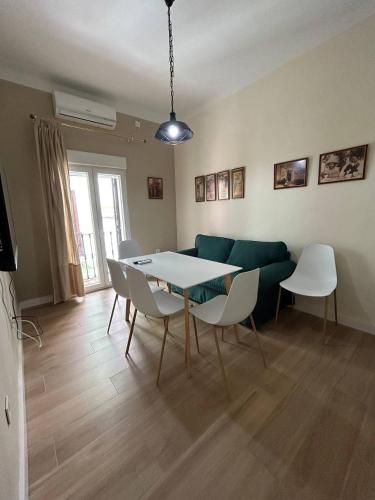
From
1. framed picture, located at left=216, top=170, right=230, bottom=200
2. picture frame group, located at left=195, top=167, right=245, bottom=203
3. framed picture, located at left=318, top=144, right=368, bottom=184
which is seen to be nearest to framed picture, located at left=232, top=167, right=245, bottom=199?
picture frame group, located at left=195, top=167, right=245, bottom=203

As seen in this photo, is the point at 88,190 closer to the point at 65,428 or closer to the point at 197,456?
the point at 65,428

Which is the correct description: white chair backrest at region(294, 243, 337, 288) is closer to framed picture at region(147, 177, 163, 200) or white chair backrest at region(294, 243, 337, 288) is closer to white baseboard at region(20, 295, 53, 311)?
framed picture at region(147, 177, 163, 200)

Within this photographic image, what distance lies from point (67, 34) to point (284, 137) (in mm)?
2426

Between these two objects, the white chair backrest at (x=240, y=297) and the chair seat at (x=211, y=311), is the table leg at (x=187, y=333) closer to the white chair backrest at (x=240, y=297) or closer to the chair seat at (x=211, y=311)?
the chair seat at (x=211, y=311)

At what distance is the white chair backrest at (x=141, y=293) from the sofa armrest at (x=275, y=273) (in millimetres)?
1149

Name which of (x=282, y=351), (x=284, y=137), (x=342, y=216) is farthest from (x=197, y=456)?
(x=284, y=137)

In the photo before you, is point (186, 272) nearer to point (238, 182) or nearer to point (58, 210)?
point (238, 182)

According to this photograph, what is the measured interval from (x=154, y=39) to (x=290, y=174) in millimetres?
1966

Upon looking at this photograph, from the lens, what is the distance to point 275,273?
90.1 inches

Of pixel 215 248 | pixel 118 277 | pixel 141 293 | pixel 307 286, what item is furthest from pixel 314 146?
pixel 118 277

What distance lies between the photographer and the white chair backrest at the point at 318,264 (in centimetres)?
219

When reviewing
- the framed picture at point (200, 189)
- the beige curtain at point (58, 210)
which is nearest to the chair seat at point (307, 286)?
the framed picture at point (200, 189)

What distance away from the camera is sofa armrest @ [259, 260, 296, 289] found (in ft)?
7.13

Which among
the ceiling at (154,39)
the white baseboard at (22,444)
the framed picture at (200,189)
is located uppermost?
the ceiling at (154,39)
